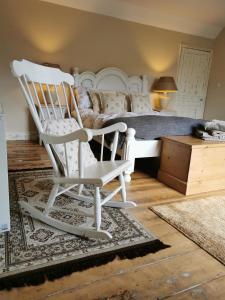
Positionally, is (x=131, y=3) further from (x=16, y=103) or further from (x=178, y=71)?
(x=16, y=103)

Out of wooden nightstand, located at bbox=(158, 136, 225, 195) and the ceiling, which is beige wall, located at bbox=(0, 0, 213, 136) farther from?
wooden nightstand, located at bbox=(158, 136, 225, 195)

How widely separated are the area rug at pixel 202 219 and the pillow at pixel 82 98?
2376mm

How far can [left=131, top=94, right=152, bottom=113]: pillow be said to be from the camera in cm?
405

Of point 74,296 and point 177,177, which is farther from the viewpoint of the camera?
point 177,177

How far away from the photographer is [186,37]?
16.6 feet

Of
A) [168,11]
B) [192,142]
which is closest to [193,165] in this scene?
[192,142]

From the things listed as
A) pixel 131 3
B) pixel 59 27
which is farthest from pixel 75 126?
pixel 131 3

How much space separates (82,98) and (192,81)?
9.32ft

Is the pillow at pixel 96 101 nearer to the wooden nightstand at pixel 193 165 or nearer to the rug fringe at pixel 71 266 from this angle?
the wooden nightstand at pixel 193 165

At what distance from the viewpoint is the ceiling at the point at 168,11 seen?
13.3 feet

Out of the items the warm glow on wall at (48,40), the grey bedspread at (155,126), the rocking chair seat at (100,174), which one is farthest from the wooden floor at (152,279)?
the warm glow on wall at (48,40)

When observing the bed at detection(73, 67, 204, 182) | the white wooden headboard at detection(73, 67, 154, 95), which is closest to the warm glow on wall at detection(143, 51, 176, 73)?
the white wooden headboard at detection(73, 67, 154, 95)

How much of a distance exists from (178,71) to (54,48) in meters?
2.68

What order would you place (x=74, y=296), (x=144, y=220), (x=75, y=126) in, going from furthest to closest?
(x=75, y=126) < (x=144, y=220) < (x=74, y=296)
